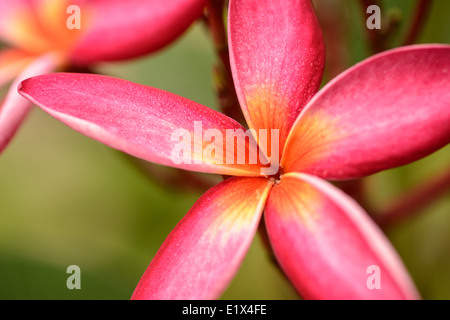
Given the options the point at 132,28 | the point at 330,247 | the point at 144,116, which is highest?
the point at 132,28

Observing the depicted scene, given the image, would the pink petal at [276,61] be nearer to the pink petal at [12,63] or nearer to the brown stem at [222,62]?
the brown stem at [222,62]

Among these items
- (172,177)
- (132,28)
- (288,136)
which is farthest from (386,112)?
(172,177)

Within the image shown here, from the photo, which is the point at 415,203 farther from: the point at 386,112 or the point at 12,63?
the point at 12,63

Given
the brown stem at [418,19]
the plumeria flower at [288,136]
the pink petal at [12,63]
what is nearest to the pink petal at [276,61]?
the plumeria flower at [288,136]

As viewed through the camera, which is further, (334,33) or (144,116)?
(334,33)

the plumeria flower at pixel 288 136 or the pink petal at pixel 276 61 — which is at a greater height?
the pink petal at pixel 276 61

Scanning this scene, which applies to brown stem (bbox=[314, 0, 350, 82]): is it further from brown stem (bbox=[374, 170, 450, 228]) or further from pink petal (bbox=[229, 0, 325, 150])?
pink petal (bbox=[229, 0, 325, 150])
